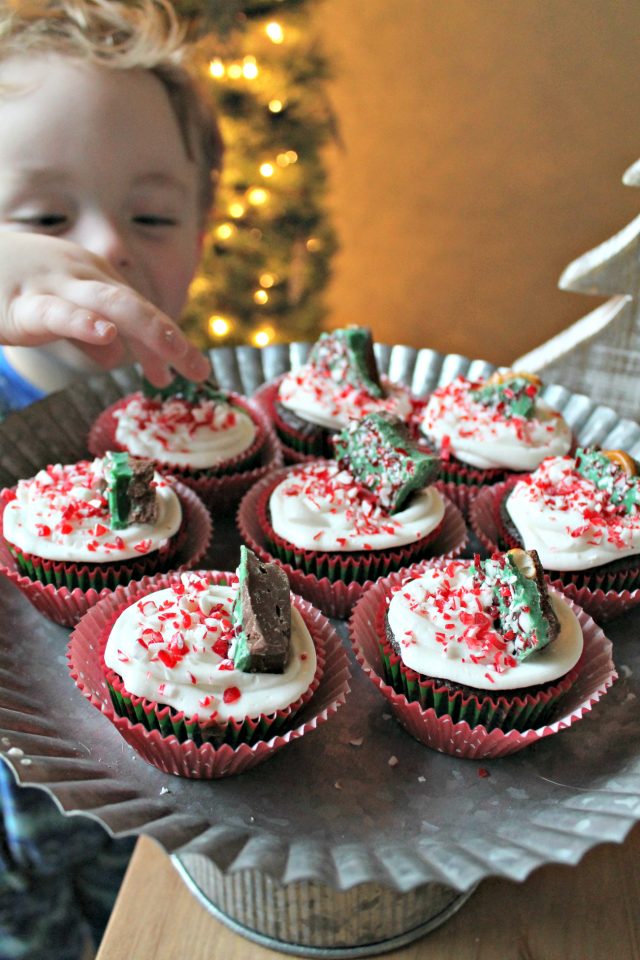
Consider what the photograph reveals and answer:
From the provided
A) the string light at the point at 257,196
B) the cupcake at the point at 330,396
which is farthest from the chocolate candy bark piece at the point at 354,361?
the string light at the point at 257,196

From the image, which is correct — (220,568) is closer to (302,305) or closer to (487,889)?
(487,889)

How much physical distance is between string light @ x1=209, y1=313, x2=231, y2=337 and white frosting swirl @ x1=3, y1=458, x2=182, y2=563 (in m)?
2.73

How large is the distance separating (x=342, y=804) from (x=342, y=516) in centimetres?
82

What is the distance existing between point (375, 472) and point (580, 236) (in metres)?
2.94

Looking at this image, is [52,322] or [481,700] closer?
[481,700]

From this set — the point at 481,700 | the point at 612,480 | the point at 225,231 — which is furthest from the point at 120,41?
the point at 481,700

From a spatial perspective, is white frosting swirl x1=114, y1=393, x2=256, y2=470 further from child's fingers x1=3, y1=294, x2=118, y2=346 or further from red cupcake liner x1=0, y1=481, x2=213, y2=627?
child's fingers x1=3, y1=294, x2=118, y2=346

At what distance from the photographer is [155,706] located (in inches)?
72.4

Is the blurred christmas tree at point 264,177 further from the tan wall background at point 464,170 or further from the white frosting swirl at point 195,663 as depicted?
the white frosting swirl at point 195,663

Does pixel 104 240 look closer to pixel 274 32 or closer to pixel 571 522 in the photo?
pixel 571 522

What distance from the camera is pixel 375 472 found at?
8.11 feet

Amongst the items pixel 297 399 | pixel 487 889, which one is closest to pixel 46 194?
pixel 297 399

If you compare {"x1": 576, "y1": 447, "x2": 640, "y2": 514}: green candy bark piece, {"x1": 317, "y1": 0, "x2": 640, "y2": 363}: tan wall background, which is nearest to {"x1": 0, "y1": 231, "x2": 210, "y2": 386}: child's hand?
{"x1": 576, "y1": 447, "x2": 640, "y2": 514}: green candy bark piece

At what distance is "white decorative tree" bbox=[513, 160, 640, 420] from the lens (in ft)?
10.1
